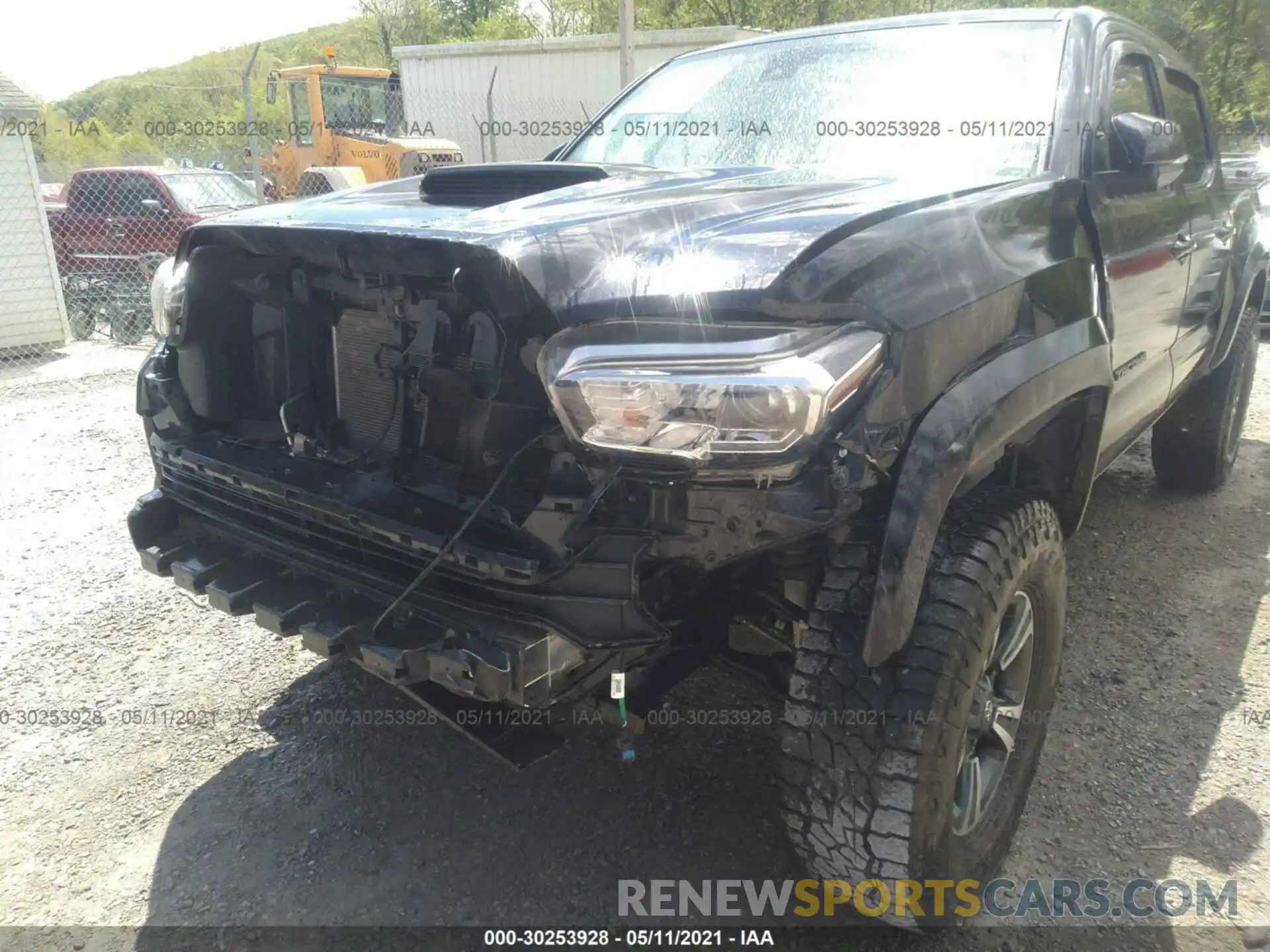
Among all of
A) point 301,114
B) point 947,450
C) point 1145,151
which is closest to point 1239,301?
point 1145,151

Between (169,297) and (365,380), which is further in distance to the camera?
(169,297)

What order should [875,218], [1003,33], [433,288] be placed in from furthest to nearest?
[1003,33], [433,288], [875,218]

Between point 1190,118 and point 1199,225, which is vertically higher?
point 1190,118

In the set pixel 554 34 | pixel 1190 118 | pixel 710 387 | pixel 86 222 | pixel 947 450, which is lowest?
pixel 86 222

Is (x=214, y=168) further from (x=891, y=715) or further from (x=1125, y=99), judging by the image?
(x=891, y=715)

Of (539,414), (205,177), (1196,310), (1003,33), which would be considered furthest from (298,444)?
(205,177)

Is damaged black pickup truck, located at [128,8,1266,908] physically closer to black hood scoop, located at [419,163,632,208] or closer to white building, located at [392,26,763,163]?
black hood scoop, located at [419,163,632,208]

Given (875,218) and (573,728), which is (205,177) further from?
(875,218)

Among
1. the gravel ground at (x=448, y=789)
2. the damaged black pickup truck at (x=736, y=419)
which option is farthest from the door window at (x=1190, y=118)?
the gravel ground at (x=448, y=789)

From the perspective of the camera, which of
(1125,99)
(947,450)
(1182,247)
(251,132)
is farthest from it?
(251,132)

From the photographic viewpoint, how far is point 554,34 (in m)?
27.0

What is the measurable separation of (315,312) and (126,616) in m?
1.91

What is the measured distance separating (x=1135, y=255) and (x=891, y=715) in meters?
1.76

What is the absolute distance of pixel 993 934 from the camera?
2.13 m
